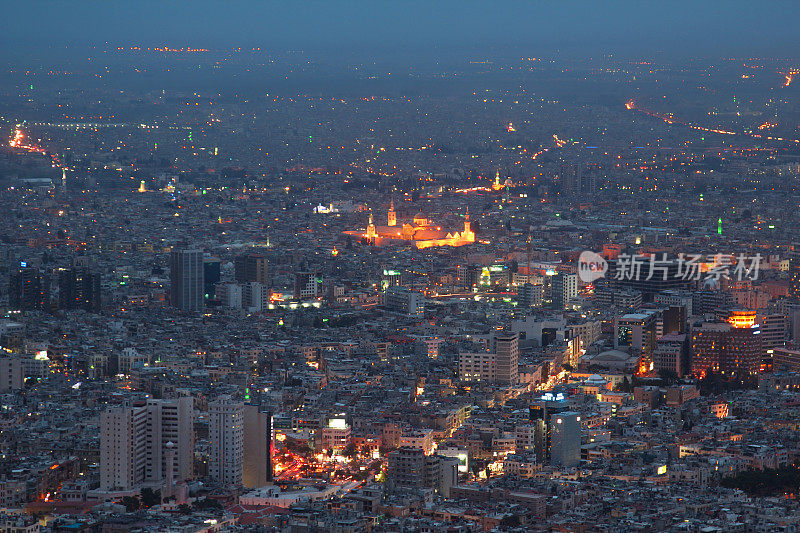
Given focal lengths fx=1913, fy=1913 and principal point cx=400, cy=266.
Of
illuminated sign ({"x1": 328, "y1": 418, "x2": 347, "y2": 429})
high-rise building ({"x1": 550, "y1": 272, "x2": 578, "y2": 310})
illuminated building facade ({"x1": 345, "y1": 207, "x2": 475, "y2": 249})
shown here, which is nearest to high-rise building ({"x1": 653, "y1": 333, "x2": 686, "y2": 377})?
high-rise building ({"x1": 550, "y1": 272, "x2": 578, "y2": 310})

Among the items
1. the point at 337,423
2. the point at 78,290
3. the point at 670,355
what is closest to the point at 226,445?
the point at 337,423

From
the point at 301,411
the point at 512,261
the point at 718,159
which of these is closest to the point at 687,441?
the point at 301,411

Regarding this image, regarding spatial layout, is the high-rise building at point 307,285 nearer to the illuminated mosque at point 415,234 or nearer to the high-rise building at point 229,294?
the high-rise building at point 229,294

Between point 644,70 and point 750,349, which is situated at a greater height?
point 644,70

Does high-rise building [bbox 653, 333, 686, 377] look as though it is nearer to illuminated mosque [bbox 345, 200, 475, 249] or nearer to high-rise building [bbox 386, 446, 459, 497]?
high-rise building [bbox 386, 446, 459, 497]

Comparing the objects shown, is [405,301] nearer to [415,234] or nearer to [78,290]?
[78,290]

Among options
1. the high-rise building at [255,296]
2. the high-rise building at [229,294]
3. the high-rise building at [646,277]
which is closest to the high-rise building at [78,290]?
the high-rise building at [229,294]

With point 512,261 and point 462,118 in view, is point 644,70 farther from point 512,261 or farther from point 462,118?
point 512,261
